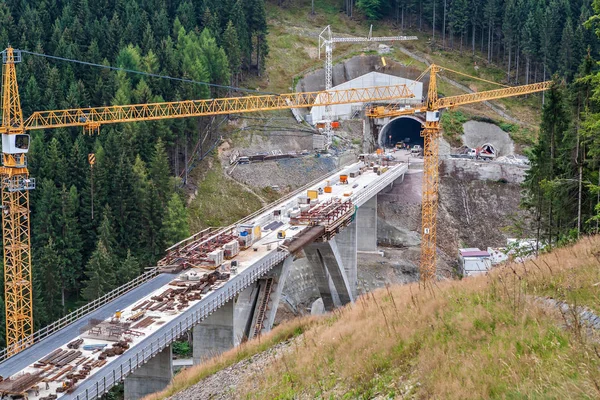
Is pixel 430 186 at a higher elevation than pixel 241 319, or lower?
higher

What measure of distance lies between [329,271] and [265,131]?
34.7m

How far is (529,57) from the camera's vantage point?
120062 mm

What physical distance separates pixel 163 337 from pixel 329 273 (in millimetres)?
35564

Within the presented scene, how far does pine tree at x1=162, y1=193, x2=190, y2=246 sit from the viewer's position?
6975cm

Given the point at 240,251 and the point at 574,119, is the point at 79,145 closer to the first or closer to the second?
the point at 240,251

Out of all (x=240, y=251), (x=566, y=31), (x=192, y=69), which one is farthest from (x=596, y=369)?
(x=566, y=31)

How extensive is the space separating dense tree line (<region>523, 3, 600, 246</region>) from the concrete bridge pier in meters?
19.1

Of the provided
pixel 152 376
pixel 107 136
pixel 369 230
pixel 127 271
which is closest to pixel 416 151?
pixel 369 230

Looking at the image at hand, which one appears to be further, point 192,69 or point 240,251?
point 192,69

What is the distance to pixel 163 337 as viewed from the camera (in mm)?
37688

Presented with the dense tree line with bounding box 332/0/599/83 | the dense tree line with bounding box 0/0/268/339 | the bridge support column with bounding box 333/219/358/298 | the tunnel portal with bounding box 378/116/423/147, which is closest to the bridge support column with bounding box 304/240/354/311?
the bridge support column with bounding box 333/219/358/298

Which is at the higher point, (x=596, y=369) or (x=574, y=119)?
(x=574, y=119)

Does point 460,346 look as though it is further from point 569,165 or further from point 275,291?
point 275,291

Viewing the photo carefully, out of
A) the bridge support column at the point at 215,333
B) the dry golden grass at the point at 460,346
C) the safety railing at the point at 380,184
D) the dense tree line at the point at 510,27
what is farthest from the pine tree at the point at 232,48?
the dry golden grass at the point at 460,346
